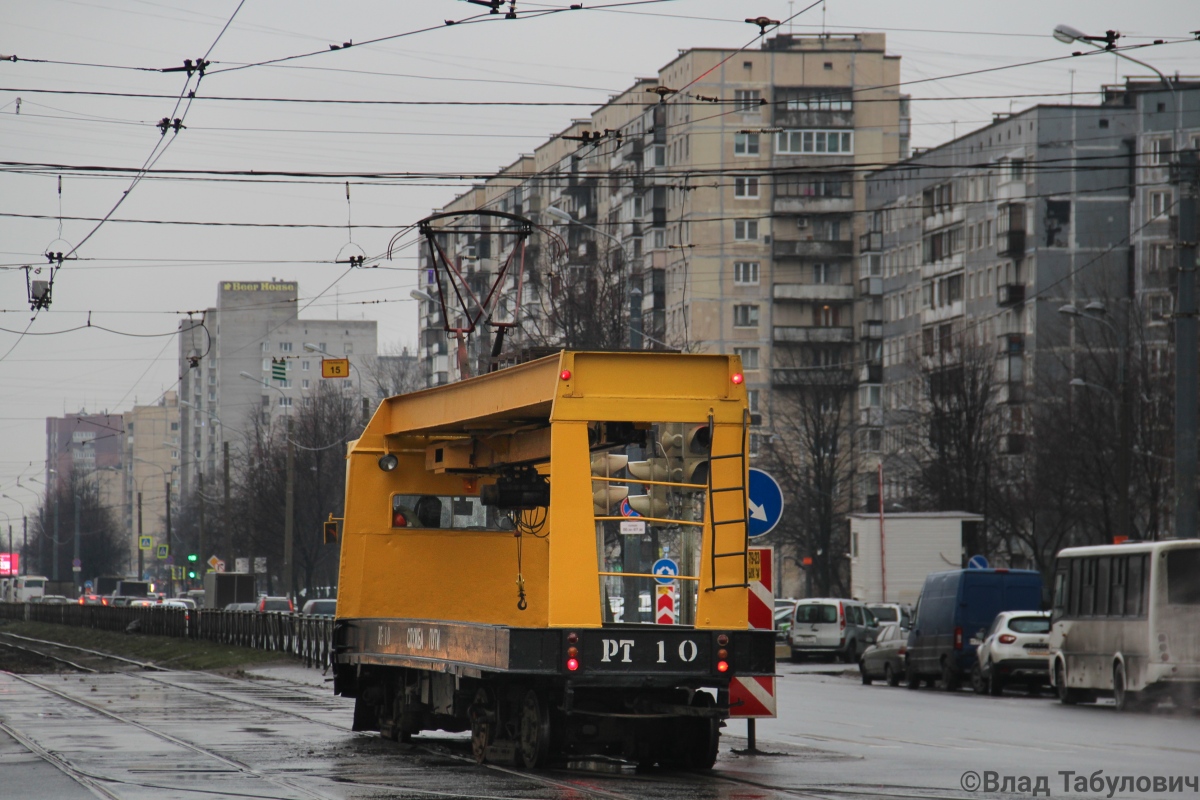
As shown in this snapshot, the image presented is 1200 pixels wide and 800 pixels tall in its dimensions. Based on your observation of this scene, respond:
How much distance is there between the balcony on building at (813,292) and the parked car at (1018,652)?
208 feet

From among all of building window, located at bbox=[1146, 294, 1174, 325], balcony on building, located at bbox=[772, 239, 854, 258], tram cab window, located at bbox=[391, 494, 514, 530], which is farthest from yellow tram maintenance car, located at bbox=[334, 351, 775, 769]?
balcony on building, located at bbox=[772, 239, 854, 258]

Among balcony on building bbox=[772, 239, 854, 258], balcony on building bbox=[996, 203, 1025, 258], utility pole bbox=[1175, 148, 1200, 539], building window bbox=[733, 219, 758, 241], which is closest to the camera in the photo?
utility pole bbox=[1175, 148, 1200, 539]

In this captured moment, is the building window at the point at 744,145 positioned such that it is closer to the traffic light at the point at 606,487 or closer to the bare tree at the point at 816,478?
the bare tree at the point at 816,478

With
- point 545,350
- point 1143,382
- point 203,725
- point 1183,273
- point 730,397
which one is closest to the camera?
point 730,397

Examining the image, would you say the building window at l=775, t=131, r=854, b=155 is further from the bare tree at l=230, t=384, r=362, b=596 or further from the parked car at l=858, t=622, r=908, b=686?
the parked car at l=858, t=622, r=908, b=686

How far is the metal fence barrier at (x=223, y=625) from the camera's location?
36062 millimetres

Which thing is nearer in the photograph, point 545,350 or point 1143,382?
point 545,350

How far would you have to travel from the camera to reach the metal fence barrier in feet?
118

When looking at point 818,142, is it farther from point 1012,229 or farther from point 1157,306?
point 1157,306

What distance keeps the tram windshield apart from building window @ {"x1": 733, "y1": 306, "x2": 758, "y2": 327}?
3170 inches

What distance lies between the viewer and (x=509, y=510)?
1611 cm

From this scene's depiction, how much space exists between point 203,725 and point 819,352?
7715 cm

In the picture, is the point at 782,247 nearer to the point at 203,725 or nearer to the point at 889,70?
the point at 889,70

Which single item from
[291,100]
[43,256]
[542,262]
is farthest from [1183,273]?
[542,262]
